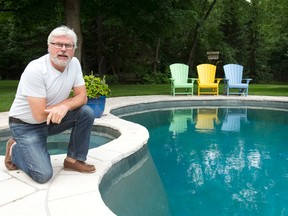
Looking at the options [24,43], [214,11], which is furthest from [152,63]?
[24,43]

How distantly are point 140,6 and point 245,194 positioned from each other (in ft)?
25.1

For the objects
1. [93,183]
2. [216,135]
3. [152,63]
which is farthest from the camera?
[152,63]

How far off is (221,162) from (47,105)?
2.16 m

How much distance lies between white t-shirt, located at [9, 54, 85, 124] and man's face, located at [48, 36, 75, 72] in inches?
2.0

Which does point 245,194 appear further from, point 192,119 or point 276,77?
point 276,77

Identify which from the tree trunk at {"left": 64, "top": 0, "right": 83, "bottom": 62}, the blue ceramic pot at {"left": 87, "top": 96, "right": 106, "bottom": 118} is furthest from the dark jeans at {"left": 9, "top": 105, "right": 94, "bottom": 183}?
the tree trunk at {"left": 64, "top": 0, "right": 83, "bottom": 62}

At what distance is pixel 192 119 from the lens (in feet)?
21.4

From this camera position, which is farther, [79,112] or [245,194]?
[245,194]

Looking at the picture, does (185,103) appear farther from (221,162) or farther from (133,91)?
(221,162)

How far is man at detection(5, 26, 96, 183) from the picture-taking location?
2.16 meters

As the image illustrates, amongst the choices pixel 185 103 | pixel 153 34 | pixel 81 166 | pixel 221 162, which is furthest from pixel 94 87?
pixel 153 34

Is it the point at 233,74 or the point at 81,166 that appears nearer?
the point at 81,166

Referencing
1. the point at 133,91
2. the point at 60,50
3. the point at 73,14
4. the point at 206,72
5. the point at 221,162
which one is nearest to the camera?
the point at 60,50

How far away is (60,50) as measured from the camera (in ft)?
7.34
